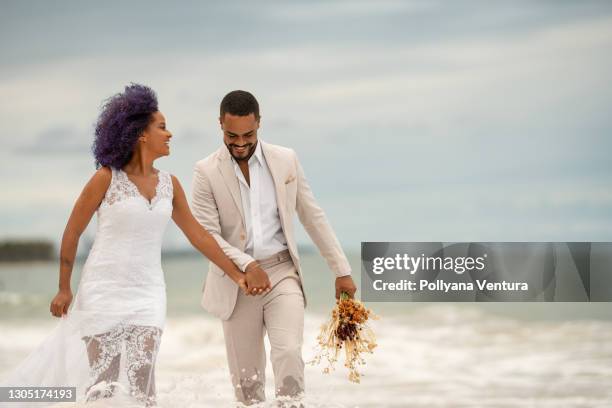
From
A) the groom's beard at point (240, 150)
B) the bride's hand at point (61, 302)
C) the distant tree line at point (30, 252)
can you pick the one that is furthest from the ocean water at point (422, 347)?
the bride's hand at point (61, 302)

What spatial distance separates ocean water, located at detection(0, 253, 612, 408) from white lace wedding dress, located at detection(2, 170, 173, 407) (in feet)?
16.4

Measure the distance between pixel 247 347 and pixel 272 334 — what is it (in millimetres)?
193

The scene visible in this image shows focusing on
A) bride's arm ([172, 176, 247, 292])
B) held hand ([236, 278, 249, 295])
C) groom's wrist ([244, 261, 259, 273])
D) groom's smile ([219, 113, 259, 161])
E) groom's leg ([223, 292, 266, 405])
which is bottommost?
groom's leg ([223, 292, 266, 405])

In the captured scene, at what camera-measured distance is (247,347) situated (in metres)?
5.42

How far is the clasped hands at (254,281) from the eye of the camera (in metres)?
5.07

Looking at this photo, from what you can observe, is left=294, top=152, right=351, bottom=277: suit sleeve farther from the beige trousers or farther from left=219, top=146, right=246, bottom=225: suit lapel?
left=219, top=146, right=246, bottom=225: suit lapel

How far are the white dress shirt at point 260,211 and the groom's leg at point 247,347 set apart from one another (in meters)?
0.29

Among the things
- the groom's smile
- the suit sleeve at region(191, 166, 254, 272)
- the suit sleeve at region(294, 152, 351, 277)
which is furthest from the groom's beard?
the suit sleeve at region(294, 152, 351, 277)

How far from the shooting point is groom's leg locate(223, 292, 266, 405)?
5.39 meters

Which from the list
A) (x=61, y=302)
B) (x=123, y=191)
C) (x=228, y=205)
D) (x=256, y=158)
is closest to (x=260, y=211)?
(x=228, y=205)

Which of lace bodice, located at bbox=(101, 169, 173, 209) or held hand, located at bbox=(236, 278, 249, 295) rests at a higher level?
lace bodice, located at bbox=(101, 169, 173, 209)

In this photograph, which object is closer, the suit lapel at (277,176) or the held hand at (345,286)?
the suit lapel at (277,176)

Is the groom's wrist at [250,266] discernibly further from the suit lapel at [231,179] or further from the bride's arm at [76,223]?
the bride's arm at [76,223]

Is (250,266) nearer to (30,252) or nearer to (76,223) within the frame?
(76,223)
